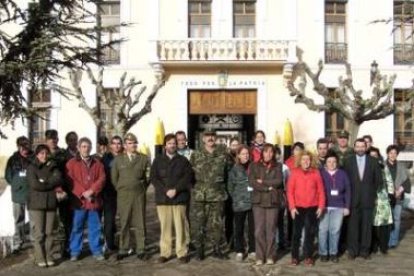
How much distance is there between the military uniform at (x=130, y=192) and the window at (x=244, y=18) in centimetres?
1788

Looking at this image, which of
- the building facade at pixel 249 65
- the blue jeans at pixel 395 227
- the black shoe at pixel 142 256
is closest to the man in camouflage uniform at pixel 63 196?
the black shoe at pixel 142 256

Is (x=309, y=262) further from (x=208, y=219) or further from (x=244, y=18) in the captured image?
(x=244, y=18)

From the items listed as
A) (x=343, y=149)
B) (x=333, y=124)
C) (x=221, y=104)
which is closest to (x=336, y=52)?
(x=333, y=124)

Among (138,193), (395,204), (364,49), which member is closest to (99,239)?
(138,193)

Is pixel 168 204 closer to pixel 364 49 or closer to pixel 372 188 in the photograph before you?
pixel 372 188

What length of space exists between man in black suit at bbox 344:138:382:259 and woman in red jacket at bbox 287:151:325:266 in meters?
0.72

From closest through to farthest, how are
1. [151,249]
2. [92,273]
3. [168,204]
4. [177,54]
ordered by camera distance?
[92,273], [168,204], [151,249], [177,54]

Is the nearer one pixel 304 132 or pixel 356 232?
pixel 356 232

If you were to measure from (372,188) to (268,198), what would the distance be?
1.68 m

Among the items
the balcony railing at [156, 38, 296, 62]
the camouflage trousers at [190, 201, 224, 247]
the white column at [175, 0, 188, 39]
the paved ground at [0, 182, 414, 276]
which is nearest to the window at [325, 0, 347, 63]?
the balcony railing at [156, 38, 296, 62]

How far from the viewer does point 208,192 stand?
31.8 ft

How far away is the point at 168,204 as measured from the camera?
9633 millimetres

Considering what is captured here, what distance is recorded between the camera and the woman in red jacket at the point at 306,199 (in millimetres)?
9469

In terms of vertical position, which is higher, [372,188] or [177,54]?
[177,54]
